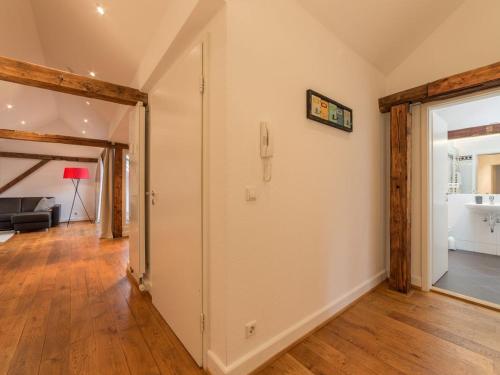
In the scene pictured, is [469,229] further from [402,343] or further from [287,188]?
[287,188]

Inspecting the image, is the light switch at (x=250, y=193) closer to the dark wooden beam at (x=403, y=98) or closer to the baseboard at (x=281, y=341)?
the baseboard at (x=281, y=341)

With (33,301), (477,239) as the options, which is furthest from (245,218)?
(477,239)

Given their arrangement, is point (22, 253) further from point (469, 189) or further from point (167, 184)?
point (469, 189)

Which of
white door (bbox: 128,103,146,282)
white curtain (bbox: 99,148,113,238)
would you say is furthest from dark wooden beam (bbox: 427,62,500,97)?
white curtain (bbox: 99,148,113,238)

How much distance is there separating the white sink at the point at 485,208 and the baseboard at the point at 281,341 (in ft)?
9.46

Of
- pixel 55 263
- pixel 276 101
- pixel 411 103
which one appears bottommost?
pixel 55 263

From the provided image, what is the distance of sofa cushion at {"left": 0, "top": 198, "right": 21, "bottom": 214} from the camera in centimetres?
590

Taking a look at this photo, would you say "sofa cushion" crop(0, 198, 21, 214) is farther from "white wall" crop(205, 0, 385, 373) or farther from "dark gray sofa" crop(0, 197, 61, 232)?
"white wall" crop(205, 0, 385, 373)

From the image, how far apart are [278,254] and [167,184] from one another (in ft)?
3.51

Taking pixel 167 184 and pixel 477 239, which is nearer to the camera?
pixel 167 184

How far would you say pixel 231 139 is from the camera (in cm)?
123

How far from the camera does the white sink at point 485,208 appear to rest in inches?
131

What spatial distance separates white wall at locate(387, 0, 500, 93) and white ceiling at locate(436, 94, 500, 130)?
0.86m

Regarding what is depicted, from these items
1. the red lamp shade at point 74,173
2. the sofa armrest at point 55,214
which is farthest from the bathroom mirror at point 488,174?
the sofa armrest at point 55,214
